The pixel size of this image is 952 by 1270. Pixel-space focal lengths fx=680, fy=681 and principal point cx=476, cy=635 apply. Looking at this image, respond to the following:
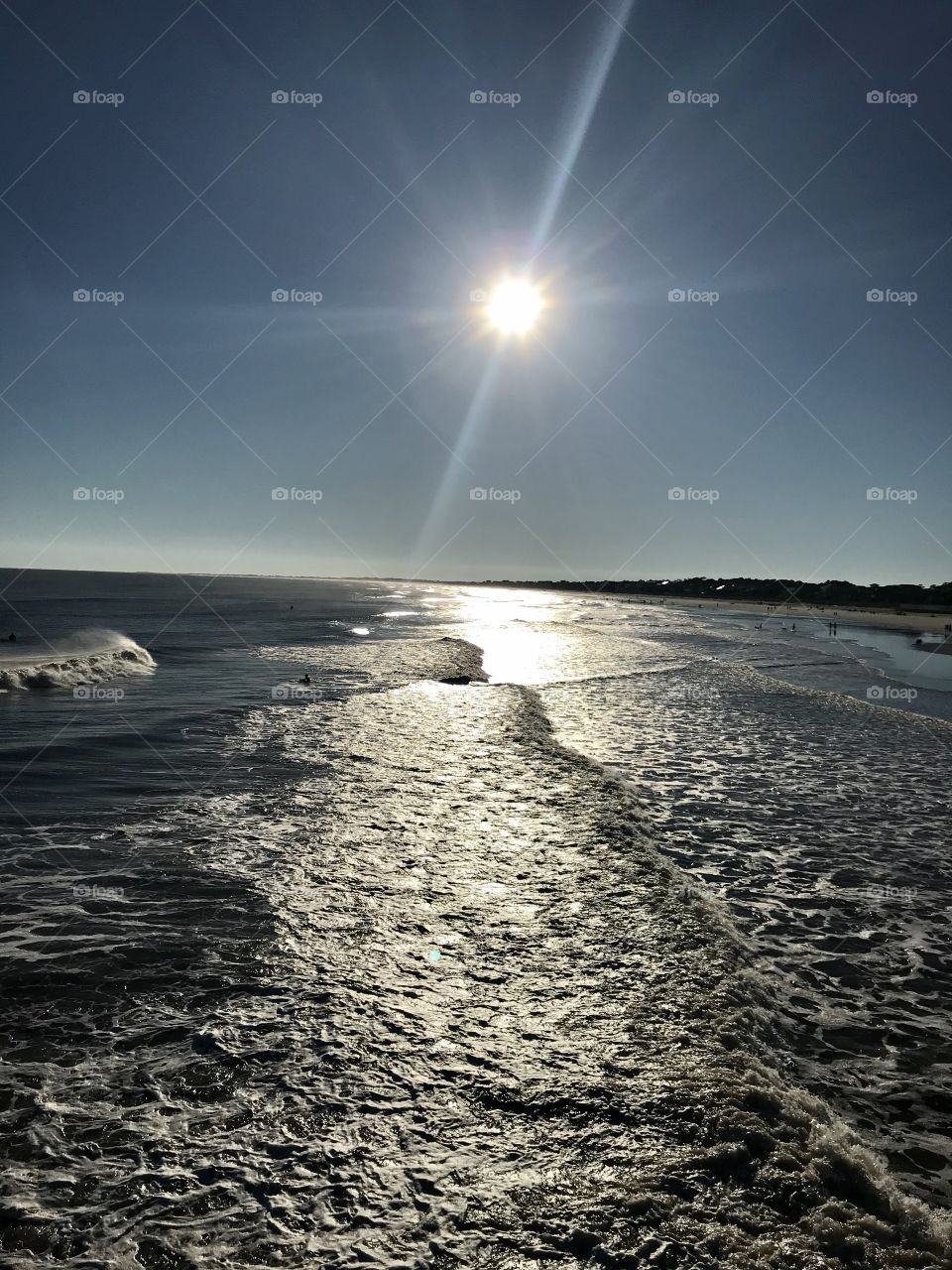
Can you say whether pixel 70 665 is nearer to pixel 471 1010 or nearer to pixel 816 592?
pixel 471 1010

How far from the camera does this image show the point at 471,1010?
5141 mm

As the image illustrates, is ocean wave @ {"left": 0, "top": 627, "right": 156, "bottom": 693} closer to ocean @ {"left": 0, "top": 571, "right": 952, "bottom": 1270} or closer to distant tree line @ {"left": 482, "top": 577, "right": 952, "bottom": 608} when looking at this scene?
ocean @ {"left": 0, "top": 571, "right": 952, "bottom": 1270}

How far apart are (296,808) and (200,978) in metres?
4.45

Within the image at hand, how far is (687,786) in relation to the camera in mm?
11719

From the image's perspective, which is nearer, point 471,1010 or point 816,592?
point 471,1010

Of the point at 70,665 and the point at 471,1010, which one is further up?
the point at 70,665

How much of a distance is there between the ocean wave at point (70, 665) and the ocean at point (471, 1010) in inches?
419

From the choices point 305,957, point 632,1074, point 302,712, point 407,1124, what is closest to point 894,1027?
point 632,1074

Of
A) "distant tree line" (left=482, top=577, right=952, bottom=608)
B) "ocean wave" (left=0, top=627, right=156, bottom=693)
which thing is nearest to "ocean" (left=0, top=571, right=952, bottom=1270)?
"ocean wave" (left=0, top=627, right=156, bottom=693)

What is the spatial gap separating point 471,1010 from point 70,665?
24.4m

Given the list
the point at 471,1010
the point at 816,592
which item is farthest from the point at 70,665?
the point at 816,592

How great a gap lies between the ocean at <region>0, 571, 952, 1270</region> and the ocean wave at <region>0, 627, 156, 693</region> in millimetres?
10650

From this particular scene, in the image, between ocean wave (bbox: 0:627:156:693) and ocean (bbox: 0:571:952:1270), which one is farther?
ocean wave (bbox: 0:627:156:693)

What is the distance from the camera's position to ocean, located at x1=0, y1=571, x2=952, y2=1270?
3.42m
